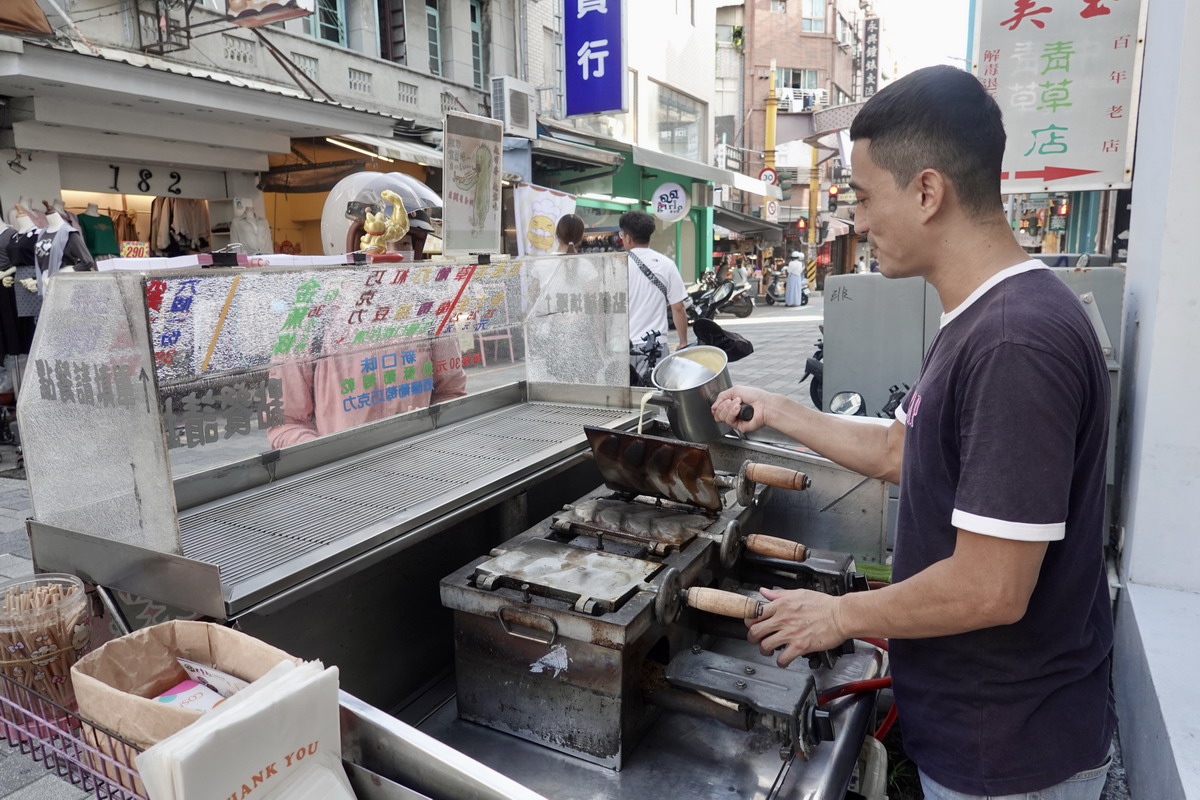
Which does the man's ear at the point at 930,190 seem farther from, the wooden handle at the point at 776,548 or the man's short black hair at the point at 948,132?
the wooden handle at the point at 776,548

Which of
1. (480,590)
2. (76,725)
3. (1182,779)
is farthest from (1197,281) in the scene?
A: (76,725)

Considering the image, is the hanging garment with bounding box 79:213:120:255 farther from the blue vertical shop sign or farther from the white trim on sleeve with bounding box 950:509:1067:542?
the white trim on sleeve with bounding box 950:509:1067:542

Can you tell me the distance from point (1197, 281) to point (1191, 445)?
44 centimetres

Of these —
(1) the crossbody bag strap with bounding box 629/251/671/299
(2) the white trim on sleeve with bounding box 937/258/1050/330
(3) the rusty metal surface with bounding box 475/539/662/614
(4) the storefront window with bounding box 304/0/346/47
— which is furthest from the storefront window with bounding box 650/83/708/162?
(2) the white trim on sleeve with bounding box 937/258/1050/330

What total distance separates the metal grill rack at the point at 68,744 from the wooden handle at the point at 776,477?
1.52m

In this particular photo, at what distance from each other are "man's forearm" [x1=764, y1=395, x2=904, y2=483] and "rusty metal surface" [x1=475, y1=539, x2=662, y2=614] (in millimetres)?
513

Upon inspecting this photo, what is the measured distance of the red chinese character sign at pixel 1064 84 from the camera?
373cm

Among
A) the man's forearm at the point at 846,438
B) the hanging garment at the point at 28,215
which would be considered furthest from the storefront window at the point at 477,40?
the man's forearm at the point at 846,438

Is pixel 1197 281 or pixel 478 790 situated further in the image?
pixel 1197 281

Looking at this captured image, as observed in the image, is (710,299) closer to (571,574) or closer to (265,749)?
(571,574)

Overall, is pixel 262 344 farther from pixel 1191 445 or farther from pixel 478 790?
pixel 1191 445

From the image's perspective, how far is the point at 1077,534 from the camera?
120 centimetres

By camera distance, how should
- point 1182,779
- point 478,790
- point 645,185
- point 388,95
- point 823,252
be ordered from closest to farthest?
point 478,790, point 1182,779, point 388,95, point 645,185, point 823,252

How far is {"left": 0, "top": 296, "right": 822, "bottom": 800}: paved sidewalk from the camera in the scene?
2367mm
